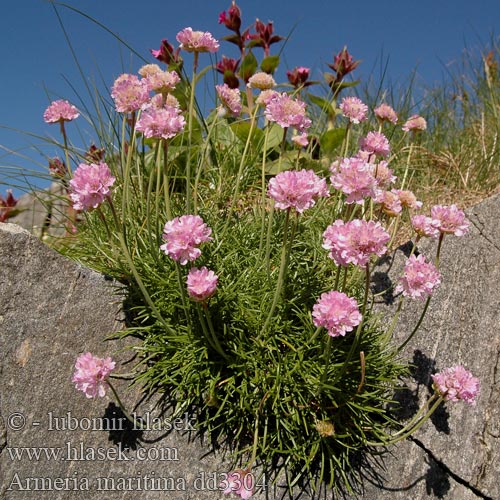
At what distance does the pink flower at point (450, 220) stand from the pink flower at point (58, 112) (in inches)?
62.7

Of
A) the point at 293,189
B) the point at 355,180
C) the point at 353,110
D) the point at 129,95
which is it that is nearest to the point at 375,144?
the point at 353,110

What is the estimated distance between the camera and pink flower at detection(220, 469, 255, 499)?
1.85 metres

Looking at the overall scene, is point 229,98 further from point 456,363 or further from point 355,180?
point 456,363

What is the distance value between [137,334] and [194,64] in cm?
113

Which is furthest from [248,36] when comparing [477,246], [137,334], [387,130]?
[137,334]

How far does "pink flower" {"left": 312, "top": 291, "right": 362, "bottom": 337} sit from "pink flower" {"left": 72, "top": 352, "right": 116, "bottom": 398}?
786 millimetres

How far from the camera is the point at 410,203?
7.85 feet

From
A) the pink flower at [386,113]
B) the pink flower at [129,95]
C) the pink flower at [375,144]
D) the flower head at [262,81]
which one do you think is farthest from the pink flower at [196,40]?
the pink flower at [386,113]

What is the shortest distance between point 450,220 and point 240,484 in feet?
3.87

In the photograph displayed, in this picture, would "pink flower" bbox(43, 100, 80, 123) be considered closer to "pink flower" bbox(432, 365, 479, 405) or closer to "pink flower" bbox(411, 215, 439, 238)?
"pink flower" bbox(411, 215, 439, 238)

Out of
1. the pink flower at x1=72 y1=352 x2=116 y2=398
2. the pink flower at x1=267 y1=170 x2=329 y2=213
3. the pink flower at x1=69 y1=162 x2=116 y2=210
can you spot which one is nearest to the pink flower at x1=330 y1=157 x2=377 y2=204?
the pink flower at x1=267 y1=170 x2=329 y2=213

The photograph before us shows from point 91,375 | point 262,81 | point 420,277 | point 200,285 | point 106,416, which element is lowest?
point 106,416

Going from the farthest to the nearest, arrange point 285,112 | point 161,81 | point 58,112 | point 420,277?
point 58,112 → point 161,81 → point 285,112 → point 420,277

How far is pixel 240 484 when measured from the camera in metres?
1.87
